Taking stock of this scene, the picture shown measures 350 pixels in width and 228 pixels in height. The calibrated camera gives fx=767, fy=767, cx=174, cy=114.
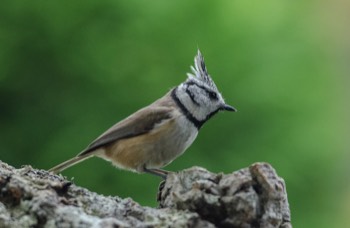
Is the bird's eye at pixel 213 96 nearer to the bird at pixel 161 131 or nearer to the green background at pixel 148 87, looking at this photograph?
the bird at pixel 161 131

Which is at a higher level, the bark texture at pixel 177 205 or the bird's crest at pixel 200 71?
the bird's crest at pixel 200 71

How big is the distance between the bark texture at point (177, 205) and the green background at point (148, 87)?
267 cm

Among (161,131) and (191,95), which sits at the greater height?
(191,95)

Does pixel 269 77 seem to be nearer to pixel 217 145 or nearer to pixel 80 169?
pixel 217 145

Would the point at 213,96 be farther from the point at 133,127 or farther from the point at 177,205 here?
the point at 177,205

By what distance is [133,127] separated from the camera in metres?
3.60

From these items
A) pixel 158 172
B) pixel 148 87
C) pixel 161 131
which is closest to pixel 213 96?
pixel 161 131

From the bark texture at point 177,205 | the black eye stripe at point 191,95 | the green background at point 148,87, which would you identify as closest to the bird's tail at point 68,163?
the black eye stripe at point 191,95

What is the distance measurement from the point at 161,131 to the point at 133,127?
6.1 inches

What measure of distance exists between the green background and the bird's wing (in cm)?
124

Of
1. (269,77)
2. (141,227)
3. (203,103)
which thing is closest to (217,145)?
(269,77)

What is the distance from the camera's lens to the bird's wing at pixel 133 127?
357 cm

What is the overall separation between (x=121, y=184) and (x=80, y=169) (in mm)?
299

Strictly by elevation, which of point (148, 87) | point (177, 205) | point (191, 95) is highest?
point (148, 87)
